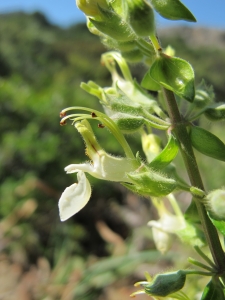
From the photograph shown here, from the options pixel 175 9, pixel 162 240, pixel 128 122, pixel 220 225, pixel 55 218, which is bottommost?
pixel 55 218

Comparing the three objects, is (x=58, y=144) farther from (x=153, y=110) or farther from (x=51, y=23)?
(x=51, y=23)

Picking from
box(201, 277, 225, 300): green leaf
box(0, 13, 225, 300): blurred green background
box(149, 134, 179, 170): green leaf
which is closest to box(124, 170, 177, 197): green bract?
box(149, 134, 179, 170): green leaf

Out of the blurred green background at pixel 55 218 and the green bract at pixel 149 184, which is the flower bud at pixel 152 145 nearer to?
the green bract at pixel 149 184

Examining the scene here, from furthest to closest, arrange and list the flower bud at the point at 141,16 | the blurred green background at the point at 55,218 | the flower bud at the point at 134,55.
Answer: the blurred green background at the point at 55,218, the flower bud at the point at 134,55, the flower bud at the point at 141,16

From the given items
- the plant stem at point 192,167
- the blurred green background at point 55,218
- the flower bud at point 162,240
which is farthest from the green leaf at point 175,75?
the blurred green background at point 55,218

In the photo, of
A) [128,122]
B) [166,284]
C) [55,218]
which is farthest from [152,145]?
[55,218]

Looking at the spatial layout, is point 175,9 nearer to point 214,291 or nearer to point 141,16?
point 141,16
